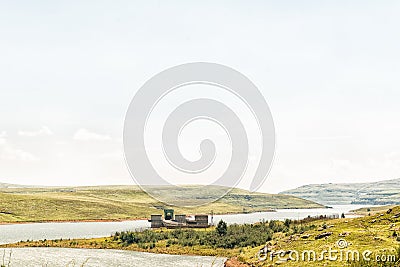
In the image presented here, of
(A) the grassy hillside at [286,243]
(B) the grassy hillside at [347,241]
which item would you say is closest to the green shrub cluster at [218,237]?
(A) the grassy hillside at [286,243]

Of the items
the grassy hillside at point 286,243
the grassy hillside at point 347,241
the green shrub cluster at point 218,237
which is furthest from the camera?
the green shrub cluster at point 218,237

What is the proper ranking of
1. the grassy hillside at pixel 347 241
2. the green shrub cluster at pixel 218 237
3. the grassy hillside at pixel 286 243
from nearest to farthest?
the grassy hillside at pixel 286 243 → the grassy hillside at pixel 347 241 → the green shrub cluster at pixel 218 237

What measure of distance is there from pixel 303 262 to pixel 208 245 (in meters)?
29.8

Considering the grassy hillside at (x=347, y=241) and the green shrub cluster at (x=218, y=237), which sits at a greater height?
the grassy hillside at (x=347, y=241)

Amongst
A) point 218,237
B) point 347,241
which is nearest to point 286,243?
point 347,241

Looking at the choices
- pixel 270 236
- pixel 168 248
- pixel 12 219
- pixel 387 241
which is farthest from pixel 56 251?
pixel 12 219

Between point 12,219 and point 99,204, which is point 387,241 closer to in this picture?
point 12,219

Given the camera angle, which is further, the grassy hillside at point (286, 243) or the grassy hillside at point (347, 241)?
the grassy hillside at point (347, 241)

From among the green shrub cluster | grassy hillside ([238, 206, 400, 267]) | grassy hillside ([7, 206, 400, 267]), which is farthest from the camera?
the green shrub cluster

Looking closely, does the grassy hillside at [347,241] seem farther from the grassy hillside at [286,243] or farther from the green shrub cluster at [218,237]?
the green shrub cluster at [218,237]

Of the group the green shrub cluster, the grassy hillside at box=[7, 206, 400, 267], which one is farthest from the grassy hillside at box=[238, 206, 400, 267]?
the green shrub cluster

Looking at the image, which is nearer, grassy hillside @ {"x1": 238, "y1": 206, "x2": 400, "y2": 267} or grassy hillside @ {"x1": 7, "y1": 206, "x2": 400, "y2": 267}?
grassy hillside @ {"x1": 7, "y1": 206, "x2": 400, "y2": 267}

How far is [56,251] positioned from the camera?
65875 mm

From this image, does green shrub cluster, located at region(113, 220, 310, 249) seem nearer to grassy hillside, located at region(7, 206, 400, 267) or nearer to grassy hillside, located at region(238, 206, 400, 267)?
grassy hillside, located at region(7, 206, 400, 267)
